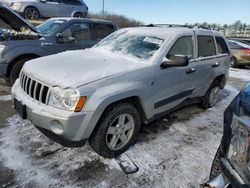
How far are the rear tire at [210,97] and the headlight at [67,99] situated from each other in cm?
331

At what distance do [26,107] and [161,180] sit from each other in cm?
180

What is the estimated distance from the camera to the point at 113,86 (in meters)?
2.94

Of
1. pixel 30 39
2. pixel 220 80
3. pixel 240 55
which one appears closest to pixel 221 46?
pixel 220 80

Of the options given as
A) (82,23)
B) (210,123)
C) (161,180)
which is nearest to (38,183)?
(161,180)

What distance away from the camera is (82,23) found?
6.91 m

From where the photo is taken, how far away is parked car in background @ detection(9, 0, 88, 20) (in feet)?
44.5

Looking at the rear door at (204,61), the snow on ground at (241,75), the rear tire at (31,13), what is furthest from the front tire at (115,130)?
the rear tire at (31,13)

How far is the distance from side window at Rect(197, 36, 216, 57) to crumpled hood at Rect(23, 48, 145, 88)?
1606 millimetres

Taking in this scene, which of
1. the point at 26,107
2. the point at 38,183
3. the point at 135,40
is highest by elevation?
the point at 135,40

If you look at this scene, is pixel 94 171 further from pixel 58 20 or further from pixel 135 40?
pixel 58 20

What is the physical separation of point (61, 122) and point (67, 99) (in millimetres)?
251

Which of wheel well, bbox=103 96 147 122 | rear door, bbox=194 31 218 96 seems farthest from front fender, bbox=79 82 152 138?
rear door, bbox=194 31 218 96

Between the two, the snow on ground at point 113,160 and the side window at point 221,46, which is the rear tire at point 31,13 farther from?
the side window at point 221,46

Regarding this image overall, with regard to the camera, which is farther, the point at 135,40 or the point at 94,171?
the point at 135,40
